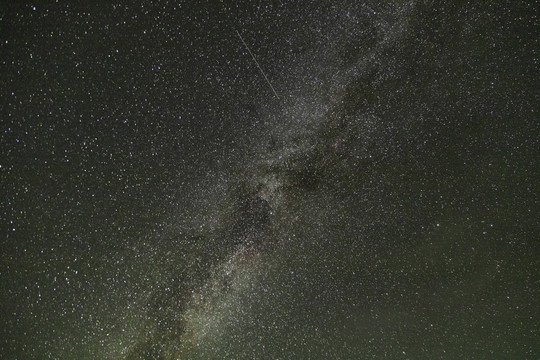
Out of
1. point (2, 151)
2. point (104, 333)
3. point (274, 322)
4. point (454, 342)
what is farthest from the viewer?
point (454, 342)

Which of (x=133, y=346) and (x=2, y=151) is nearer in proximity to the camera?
(x=2, y=151)

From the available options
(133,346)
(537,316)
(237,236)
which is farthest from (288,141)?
(537,316)

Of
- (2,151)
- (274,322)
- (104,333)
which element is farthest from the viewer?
(274,322)

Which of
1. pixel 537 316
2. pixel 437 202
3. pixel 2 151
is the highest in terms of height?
pixel 2 151

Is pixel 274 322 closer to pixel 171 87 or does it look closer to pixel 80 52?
pixel 171 87

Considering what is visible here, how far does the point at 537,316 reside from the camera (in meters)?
1.76

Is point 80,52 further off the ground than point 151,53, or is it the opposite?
point 80,52

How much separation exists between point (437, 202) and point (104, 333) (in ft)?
5.92

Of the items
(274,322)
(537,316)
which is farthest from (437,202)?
(274,322)

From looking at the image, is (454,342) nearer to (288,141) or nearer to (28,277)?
(288,141)

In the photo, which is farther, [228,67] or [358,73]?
[358,73]

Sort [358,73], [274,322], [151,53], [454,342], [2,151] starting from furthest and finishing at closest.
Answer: [454,342] < [274,322] < [358,73] < [151,53] < [2,151]

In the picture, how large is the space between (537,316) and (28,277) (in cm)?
272

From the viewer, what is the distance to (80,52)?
0.98m
